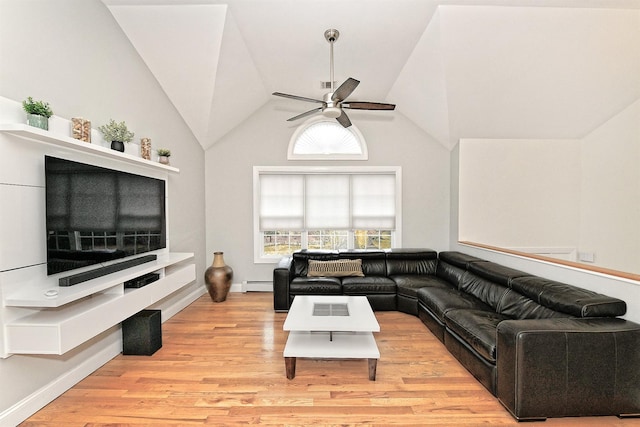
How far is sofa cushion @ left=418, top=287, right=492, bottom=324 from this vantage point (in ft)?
10.8

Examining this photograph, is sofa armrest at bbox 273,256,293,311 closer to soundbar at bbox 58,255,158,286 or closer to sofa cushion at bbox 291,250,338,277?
sofa cushion at bbox 291,250,338,277

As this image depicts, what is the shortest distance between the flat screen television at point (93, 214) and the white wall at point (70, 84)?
1.75 ft

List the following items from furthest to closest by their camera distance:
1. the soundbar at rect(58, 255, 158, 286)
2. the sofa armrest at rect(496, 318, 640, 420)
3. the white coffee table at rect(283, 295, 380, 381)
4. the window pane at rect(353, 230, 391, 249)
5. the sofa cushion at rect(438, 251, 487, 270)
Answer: the window pane at rect(353, 230, 391, 249) < the sofa cushion at rect(438, 251, 487, 270) < the white coffee table at rect(283, 295, 380, 381) < the soundbar at rect(58, 255, 158, 286) < the sofa armrest at rect(496, 318, 640, 420)

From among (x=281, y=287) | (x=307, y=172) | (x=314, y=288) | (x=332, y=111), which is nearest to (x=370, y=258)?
(x=314, y=288)

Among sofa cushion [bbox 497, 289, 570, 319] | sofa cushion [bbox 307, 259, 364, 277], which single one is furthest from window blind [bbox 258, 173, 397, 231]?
sofa cushion [bbox 497, 289, 570, 319]

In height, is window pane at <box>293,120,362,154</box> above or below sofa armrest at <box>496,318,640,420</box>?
above

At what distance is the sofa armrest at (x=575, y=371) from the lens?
6.75 ft

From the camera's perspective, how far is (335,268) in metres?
4.81

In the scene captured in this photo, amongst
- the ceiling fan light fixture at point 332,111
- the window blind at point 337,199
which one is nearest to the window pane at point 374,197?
the window blind at point 337,199

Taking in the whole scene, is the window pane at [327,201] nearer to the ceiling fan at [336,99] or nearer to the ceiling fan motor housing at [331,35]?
the ceiling fan at [336,99]

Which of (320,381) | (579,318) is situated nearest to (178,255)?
(320,381)

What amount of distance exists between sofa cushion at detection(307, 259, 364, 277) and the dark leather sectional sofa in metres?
1.36

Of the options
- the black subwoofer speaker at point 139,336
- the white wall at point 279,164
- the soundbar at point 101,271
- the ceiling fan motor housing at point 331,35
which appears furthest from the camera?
the white wall at point 279,164

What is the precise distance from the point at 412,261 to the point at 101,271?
424cm
